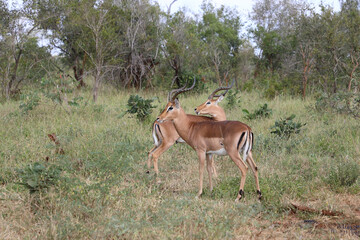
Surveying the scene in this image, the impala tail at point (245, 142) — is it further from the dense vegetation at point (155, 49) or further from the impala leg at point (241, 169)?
the dense vegetation at point (155, 49)

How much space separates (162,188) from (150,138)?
2249mm

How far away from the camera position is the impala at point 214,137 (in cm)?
449

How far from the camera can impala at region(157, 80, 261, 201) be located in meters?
4.49

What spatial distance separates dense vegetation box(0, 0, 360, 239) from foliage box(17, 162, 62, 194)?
0.5 inches

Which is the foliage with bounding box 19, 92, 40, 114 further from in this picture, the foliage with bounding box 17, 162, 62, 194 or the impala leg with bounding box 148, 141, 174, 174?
the foliage with bounding box 17, 162, 62, 194

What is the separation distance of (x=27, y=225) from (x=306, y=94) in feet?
33.7

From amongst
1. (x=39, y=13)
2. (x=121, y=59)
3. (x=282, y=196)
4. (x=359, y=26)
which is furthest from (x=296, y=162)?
(x=39, y=13)

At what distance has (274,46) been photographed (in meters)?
15.6

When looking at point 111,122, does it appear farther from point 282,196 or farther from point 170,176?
point 282,196

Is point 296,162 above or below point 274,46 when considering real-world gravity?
below

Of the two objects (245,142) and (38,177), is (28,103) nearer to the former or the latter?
(38,177)

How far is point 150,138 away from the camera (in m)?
6.93

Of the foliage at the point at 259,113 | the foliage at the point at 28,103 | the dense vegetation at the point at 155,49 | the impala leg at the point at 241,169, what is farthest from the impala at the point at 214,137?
the dense vegetation at the point at 155,49

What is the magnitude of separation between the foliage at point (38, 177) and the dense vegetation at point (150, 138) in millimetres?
12
